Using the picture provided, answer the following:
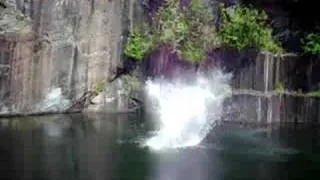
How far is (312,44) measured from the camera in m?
23.1

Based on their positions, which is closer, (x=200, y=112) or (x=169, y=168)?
(x=169, y=168)

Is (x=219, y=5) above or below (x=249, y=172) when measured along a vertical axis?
above

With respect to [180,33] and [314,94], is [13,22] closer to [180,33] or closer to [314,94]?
[180,33]

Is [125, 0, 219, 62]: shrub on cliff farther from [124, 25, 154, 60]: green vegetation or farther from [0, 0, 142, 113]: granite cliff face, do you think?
[0, 0, 142, 113]: granite cliff face

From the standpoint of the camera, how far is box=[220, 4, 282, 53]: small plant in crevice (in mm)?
23516

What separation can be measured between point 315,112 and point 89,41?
8.21 m

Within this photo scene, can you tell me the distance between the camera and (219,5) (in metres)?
24.7

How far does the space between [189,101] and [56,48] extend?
494cm

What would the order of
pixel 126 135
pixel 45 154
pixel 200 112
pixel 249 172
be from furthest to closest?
pixel 200 112, pixel 126 135, pixel 45 154, pixel 249 172

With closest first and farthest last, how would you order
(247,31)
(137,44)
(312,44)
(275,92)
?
1. (312,44)
2. (275,92)
3. (247,31)
4. (137,44)

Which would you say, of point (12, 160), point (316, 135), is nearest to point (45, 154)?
point (12, 160)

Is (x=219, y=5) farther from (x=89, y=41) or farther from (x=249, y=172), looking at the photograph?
(x=249, y=172)

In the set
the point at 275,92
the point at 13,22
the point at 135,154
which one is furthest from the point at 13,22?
the point at 275,92

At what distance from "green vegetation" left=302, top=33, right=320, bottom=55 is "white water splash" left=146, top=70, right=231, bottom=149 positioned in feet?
9.30
